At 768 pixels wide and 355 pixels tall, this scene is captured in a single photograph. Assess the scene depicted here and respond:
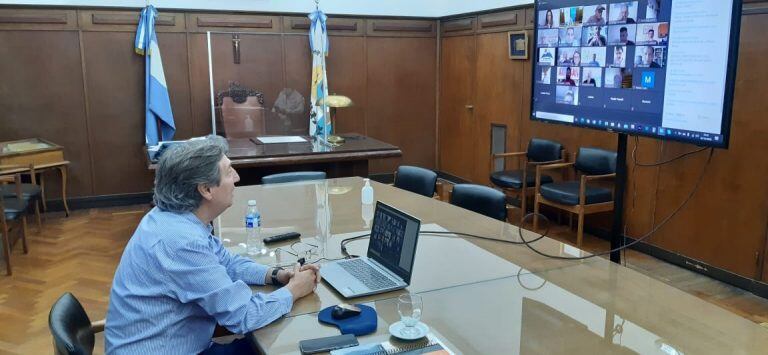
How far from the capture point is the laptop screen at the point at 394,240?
6.37ft

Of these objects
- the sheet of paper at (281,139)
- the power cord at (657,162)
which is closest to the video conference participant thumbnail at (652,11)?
the power cord at (657,162)

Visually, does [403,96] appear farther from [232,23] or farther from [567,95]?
[567,95]

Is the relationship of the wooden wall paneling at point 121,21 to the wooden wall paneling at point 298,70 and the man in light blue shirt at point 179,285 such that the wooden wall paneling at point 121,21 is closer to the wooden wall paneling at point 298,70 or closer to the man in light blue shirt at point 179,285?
the wooden wall paneling at point 298,70

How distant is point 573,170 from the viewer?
5.06 meters

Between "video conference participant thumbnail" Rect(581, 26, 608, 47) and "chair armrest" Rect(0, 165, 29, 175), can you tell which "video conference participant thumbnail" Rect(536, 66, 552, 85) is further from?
"chair armrest" Rect(0, 165, 29, 175)

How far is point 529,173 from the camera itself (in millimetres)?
5152

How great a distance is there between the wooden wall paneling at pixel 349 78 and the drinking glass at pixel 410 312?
5.16m

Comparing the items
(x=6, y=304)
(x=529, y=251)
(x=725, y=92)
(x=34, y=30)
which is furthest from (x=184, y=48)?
(x=725, y=92)

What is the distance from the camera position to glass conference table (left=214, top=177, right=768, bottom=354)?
5.11ft

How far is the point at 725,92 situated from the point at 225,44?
507 centimetres

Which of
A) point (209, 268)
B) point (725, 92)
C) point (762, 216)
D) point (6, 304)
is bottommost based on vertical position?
point (6, 304)

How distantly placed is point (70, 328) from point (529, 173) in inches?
164

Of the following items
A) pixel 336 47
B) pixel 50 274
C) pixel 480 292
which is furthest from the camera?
pixel 336 47

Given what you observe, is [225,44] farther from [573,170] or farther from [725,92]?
[725,92]
